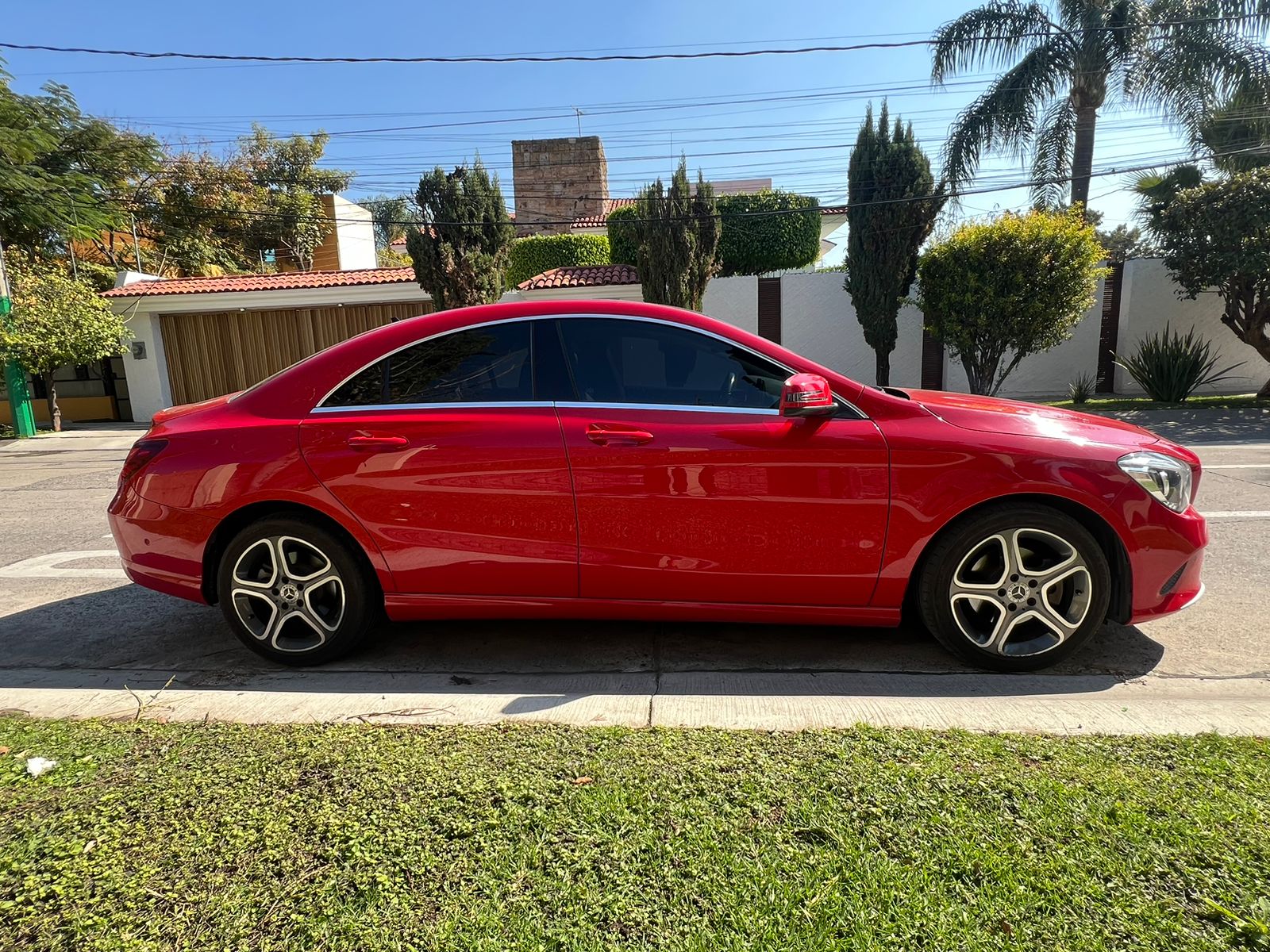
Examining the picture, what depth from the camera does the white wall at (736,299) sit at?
1728 centimetres

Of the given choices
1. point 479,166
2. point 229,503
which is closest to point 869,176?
point 479,166

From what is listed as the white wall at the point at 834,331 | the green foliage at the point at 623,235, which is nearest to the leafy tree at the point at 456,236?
the green foliage at the point at 623,235

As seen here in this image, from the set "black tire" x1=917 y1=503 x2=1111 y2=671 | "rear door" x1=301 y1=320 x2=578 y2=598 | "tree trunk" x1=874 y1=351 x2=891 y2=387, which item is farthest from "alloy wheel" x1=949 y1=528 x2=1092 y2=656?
"tree trunk" x1=874 y1=351 x2=891 y2=387

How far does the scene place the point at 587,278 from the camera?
1686 centimetres

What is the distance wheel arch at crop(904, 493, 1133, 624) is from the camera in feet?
10.4

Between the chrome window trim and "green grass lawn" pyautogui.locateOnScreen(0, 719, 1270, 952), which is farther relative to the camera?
the chrome window trim

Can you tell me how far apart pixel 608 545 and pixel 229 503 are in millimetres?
1737

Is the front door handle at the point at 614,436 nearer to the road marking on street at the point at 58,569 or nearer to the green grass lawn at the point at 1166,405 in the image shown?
the road marking on street at the point at 58,569

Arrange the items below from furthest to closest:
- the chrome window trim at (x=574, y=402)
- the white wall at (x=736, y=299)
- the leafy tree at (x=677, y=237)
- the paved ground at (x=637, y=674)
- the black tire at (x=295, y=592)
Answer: the white wall at (x=736, y=299) < the leafy tree at (x=677, y=237) < the black tire at (x=295, y=592) < the chrome window trim at (x=574, y=402) < the paved ground at (x=637, y=674)

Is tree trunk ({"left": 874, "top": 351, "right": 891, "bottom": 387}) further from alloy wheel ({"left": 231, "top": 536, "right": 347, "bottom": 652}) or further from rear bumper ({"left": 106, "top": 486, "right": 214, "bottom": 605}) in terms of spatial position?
rear bumper ({"left": 106, "top": 486, "right": 214, "bottom": 605})

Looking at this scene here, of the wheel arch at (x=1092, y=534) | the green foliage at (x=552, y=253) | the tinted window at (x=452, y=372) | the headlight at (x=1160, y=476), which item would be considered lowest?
the wheel arch at (x=1092, y=534)

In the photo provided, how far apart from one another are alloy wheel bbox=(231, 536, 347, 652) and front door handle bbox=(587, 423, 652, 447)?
1347 mm

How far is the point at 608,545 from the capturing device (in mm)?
3283

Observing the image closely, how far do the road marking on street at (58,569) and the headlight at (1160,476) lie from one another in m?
5.92
